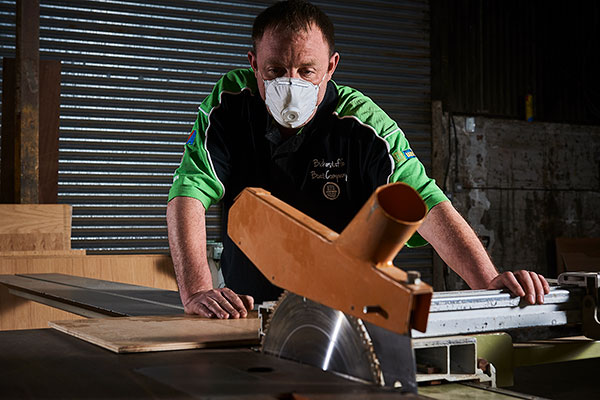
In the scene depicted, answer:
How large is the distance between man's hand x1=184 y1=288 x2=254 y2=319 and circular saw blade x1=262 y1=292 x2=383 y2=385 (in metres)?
0.44

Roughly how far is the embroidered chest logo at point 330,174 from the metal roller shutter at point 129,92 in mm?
4044

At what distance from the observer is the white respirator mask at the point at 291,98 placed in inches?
73.5

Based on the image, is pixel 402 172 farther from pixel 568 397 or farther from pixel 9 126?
pixel 9 126

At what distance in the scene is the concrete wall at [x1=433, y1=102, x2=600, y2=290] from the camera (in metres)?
7.19

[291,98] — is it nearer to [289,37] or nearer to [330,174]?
[289,37]

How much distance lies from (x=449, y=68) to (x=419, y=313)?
6.85 m

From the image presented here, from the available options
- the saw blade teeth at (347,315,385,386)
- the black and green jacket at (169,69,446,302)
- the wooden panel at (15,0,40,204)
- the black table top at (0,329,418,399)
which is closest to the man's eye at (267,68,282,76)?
the black and green jacket at (169,69,446,302)

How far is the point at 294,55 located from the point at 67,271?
252 cm

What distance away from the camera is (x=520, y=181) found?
750 cm

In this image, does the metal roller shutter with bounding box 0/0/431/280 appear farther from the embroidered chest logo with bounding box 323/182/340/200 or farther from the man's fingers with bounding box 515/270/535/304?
the man's fingers with bounding box 515/270/535/304

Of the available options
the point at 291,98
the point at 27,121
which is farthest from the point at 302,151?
the point at 27,121

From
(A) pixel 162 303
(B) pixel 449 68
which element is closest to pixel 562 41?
(B) pixel 449 68

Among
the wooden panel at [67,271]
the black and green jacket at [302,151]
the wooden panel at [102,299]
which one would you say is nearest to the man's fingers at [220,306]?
the wooden panel at [102,299]

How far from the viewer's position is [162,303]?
2074mm
